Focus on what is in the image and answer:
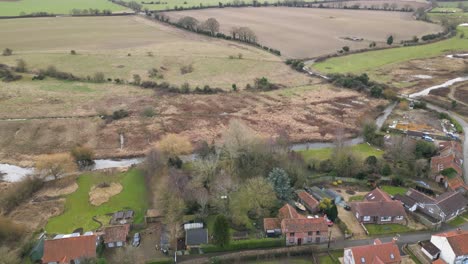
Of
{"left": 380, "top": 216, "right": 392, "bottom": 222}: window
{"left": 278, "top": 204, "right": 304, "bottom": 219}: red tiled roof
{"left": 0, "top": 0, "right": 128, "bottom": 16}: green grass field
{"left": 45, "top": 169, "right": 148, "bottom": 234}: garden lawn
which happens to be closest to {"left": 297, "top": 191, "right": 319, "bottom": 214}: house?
{"left": 278, "top": 204, "right": 304, "bottom": 219}: red tiled roof

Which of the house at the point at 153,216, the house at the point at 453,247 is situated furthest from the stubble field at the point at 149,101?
the house at the point at 453,247

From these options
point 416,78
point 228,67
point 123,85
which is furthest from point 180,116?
point 416,78

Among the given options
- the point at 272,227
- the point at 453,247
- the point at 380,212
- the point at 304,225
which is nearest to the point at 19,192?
the point at 272,227

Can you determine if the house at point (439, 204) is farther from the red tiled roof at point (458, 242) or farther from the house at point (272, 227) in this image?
the house at point (272, 227)

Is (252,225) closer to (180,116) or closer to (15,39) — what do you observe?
(180,116)

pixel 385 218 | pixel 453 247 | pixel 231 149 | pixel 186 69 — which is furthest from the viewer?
pixel 186 69

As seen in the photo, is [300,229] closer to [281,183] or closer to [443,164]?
[281,183]
